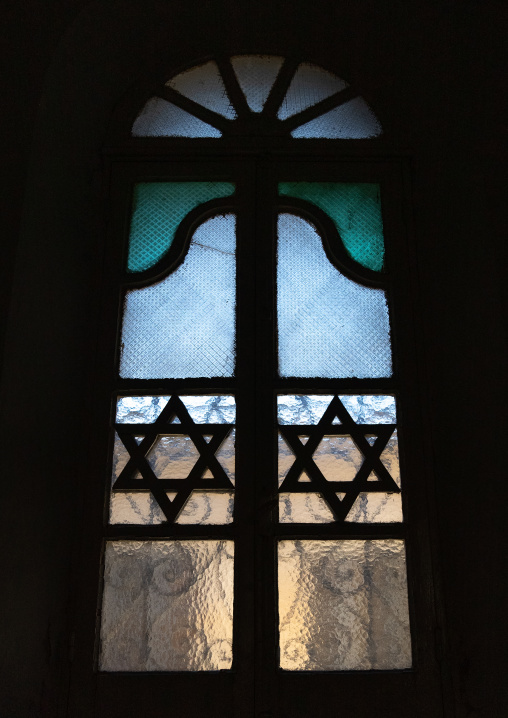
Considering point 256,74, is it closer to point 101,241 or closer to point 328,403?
point 101,241

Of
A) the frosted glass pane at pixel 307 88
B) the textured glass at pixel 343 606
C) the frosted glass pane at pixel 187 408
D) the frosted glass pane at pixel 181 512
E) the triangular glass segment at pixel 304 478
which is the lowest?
the textured glass at pixel 343 606

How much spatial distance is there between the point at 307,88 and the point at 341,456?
54.6 inches

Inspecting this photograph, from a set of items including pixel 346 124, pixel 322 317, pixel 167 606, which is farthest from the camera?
pixel 346 124

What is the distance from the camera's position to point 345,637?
184 cm

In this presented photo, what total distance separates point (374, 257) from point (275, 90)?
29.9 inches

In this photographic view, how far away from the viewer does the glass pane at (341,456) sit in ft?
6.42

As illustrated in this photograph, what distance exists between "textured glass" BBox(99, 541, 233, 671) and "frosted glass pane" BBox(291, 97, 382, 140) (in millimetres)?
1468

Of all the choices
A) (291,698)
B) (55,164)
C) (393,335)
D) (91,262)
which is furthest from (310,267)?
(291,698)

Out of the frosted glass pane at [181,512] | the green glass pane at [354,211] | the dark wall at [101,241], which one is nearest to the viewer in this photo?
the dark wall at [101,241]

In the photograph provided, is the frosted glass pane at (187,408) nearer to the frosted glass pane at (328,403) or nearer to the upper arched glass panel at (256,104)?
the frosted glass pane at (328,403)

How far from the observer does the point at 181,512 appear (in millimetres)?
1959

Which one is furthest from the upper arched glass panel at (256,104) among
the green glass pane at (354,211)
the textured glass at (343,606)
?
the textured glass at (343,606)

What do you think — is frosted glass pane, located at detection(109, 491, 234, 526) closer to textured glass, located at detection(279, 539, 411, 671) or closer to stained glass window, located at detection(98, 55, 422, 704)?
stained glass window, located at detection(98, 55, 422, 704)

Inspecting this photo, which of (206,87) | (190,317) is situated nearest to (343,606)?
(190,317)
